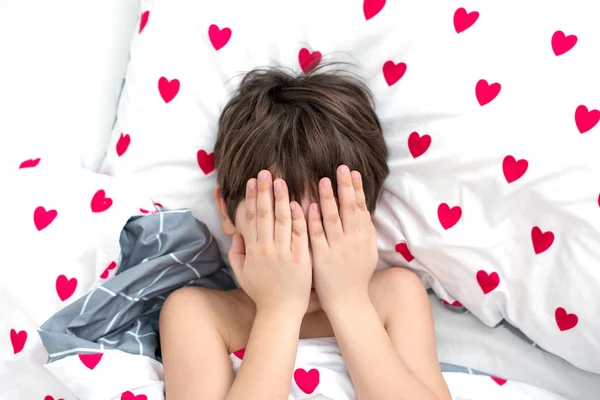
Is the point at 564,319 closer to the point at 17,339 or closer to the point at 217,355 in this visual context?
the point at 217,355

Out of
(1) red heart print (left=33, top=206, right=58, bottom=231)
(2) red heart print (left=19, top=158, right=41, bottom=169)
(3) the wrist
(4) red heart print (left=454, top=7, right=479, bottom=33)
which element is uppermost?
(4) red heart print (left=454, top=7, right=479, bottom=33)

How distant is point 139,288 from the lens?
0.96m

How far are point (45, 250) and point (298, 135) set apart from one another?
17.5 inches

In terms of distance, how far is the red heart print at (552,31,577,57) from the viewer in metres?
0.90

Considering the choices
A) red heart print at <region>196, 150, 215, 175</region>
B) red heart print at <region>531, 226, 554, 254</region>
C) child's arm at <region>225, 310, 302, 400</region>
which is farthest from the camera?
red heart print at <region>196, 150, 215, 175</region>

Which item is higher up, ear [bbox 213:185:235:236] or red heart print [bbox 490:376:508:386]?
ear [bbox 213:185:235:236]

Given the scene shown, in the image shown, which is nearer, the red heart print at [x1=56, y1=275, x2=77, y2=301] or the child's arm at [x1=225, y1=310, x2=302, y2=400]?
the child's arm at [x1=225, y1=310, x2=302, y2=400]

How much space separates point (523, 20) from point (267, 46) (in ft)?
1.37

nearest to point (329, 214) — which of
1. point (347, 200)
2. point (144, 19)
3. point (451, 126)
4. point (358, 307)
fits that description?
point (347, 200)

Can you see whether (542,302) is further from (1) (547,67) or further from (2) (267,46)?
(2) (267,46)

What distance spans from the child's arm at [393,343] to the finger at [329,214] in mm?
101

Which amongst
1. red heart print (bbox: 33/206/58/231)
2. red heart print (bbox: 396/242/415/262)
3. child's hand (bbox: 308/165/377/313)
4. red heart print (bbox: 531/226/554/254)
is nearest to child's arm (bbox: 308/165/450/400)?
child's hand (bbox: 308/165/377/313)

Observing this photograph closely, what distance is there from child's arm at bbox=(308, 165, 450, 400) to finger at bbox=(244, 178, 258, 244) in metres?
0.08

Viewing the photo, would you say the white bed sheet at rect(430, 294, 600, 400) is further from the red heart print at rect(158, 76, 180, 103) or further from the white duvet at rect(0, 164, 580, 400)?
the red heart print at rect(158, 76, 180, 103)
